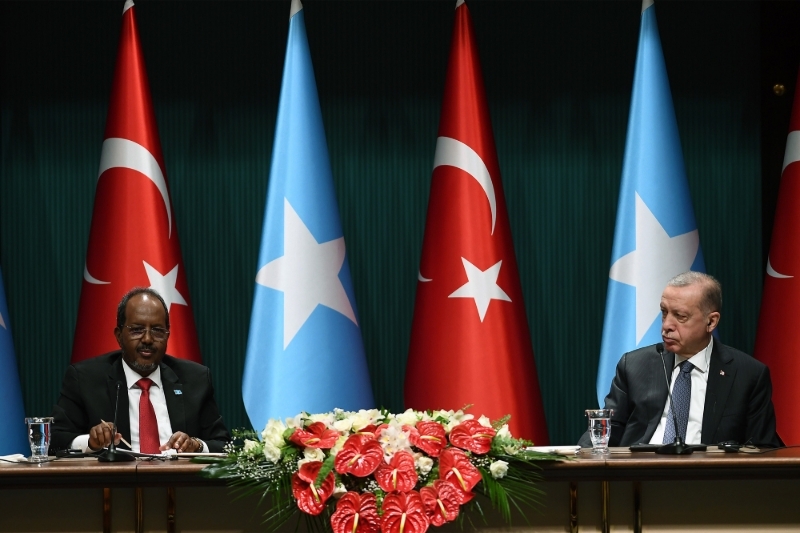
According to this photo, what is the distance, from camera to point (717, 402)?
3602 mm

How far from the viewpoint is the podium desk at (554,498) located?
253 centimetres

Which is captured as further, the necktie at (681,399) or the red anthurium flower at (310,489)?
the necktie at (681,399)

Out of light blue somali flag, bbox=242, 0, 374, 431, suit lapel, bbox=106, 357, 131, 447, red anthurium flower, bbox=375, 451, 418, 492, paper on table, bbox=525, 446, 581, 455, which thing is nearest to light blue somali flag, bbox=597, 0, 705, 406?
light blue somali flag, bbox=242, 0, 374, 431

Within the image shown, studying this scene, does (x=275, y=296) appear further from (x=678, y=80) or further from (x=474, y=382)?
(x=678, y=80)

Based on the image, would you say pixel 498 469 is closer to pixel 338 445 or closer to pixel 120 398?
pixel 338 445

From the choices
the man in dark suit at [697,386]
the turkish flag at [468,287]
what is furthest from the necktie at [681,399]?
the turkish flag at [468,287]

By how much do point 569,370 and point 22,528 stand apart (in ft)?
12.0

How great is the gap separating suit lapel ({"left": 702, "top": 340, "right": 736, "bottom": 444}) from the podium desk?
95cm

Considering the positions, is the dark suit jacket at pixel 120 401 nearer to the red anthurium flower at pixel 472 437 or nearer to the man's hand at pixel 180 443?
the man's hand at pixel 180 443

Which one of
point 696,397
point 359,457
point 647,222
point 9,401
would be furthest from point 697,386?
point 9,401

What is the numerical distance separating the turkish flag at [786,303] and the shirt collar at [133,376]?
2.81 meters

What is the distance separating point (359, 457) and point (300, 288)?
8.28ft

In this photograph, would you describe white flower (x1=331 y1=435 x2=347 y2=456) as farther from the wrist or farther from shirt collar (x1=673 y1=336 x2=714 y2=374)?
shirt collar (x1=673 y1=336 x2=714 y2=374)

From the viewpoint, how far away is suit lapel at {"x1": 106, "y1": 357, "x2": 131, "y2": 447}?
367cm
